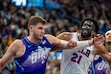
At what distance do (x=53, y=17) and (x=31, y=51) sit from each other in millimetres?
9811

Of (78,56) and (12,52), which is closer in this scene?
(12,52)

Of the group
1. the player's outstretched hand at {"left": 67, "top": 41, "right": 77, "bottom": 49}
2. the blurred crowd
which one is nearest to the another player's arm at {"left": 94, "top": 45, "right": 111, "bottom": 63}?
the player's outstretched hand at {"left": 67, "top": 41, "right": 77, "bottom": 49}

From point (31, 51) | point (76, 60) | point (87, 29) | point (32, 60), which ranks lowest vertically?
point (76, 60)

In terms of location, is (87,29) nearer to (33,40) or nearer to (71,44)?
(71,44)

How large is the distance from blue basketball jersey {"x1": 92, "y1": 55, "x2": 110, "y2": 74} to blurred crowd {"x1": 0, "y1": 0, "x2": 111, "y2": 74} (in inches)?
65.1

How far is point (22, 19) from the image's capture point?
1372 centimetres

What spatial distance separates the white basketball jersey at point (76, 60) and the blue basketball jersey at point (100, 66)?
1013 millimetres

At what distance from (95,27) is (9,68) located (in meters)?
4.03

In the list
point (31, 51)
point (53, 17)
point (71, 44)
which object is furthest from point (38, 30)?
point (53, 17)

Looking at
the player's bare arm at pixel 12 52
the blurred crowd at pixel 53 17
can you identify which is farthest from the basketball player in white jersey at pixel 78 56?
the blurred crowd at pixel 53 17

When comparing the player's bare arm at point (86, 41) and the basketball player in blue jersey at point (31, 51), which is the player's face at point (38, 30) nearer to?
the basketball player in blue jersey at point (31, 51)

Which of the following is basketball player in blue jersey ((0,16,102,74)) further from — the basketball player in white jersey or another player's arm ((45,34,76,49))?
the basketball player in white jersey

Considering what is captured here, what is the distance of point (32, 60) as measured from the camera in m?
6.16

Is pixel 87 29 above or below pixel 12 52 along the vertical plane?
above
